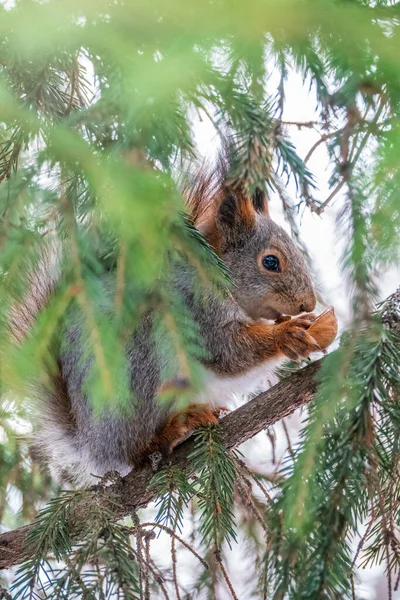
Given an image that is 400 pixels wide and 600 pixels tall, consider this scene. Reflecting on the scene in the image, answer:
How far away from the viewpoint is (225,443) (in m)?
1.83

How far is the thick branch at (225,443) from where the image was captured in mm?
1737

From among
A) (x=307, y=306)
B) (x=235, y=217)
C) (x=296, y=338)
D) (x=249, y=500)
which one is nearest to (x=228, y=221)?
(x=235, y=217)

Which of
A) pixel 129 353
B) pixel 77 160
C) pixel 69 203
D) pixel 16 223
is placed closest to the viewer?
pixel 77 160

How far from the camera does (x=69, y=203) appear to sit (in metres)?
1.28

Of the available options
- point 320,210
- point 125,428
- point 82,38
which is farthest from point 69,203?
point 125,428

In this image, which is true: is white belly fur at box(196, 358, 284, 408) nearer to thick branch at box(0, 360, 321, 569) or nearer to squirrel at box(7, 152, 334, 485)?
squirrel at box(7, 152, 334, 485)

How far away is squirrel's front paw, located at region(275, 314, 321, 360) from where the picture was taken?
1.90m

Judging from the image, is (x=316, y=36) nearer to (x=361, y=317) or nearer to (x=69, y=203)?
(x=361, y=317)

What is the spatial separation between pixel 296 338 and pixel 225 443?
1.16 ft

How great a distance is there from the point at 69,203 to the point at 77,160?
0.50ft

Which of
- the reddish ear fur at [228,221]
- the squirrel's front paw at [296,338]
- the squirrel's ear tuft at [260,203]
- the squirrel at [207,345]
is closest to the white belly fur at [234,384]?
the squirrel at [207,345]

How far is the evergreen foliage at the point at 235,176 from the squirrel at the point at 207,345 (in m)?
0.52

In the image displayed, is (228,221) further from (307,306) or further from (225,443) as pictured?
(225,443)

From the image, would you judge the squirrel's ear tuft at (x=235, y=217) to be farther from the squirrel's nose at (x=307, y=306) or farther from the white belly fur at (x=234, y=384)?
the white belly fur at (x=234, y=384)
